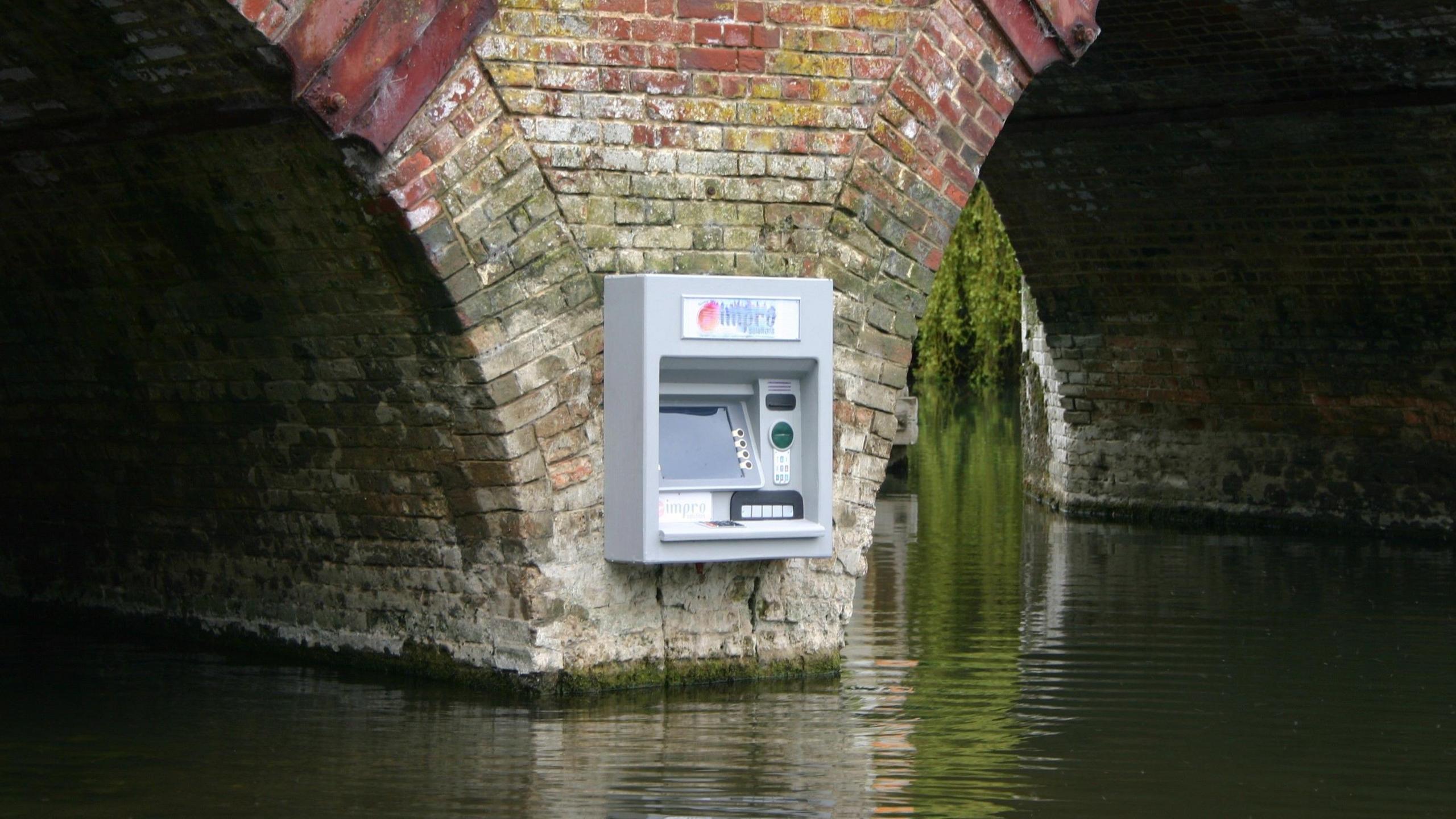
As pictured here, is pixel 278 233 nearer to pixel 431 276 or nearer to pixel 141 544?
pixel 431 276

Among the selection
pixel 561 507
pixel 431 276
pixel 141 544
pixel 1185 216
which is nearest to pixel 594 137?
pixel 431 276

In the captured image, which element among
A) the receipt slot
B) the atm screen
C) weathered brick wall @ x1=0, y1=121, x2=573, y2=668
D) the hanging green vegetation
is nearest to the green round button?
the receipt slot

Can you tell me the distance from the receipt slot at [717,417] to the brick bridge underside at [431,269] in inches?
7.0

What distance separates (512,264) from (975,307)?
85.6 feet

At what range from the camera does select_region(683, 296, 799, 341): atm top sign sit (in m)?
7.63

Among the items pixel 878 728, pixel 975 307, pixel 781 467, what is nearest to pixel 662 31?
pixel 781 467

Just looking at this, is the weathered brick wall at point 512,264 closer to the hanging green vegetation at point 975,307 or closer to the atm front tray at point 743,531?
the atm front tray at point 743,531

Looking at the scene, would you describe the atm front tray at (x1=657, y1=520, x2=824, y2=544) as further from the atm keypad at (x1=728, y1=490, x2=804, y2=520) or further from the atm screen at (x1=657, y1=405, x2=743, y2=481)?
the atm screen at (x1=657, y1=405, x2=743, y2=481)

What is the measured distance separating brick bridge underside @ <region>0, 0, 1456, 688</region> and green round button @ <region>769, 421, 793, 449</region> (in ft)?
1.03

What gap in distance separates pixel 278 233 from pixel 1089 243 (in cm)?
795

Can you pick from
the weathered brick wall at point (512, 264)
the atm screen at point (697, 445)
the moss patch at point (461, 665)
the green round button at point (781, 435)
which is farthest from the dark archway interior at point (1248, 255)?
the moss patch at point (461, 665)

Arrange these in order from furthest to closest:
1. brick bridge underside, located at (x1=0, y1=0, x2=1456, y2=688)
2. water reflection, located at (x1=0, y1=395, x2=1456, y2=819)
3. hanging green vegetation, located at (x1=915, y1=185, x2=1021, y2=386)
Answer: hanging green vegetation, located at (x1=915, y1=185, x2=1021, y2=386), brick bridge underside, located at (x1=0, y1=0, x2=1456, y2=688), water reflection, located at (x1=0, y1=395, x2=1456, y2=819)

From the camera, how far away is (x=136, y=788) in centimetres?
644

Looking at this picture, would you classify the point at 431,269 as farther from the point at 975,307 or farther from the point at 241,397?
the point at 975,307
